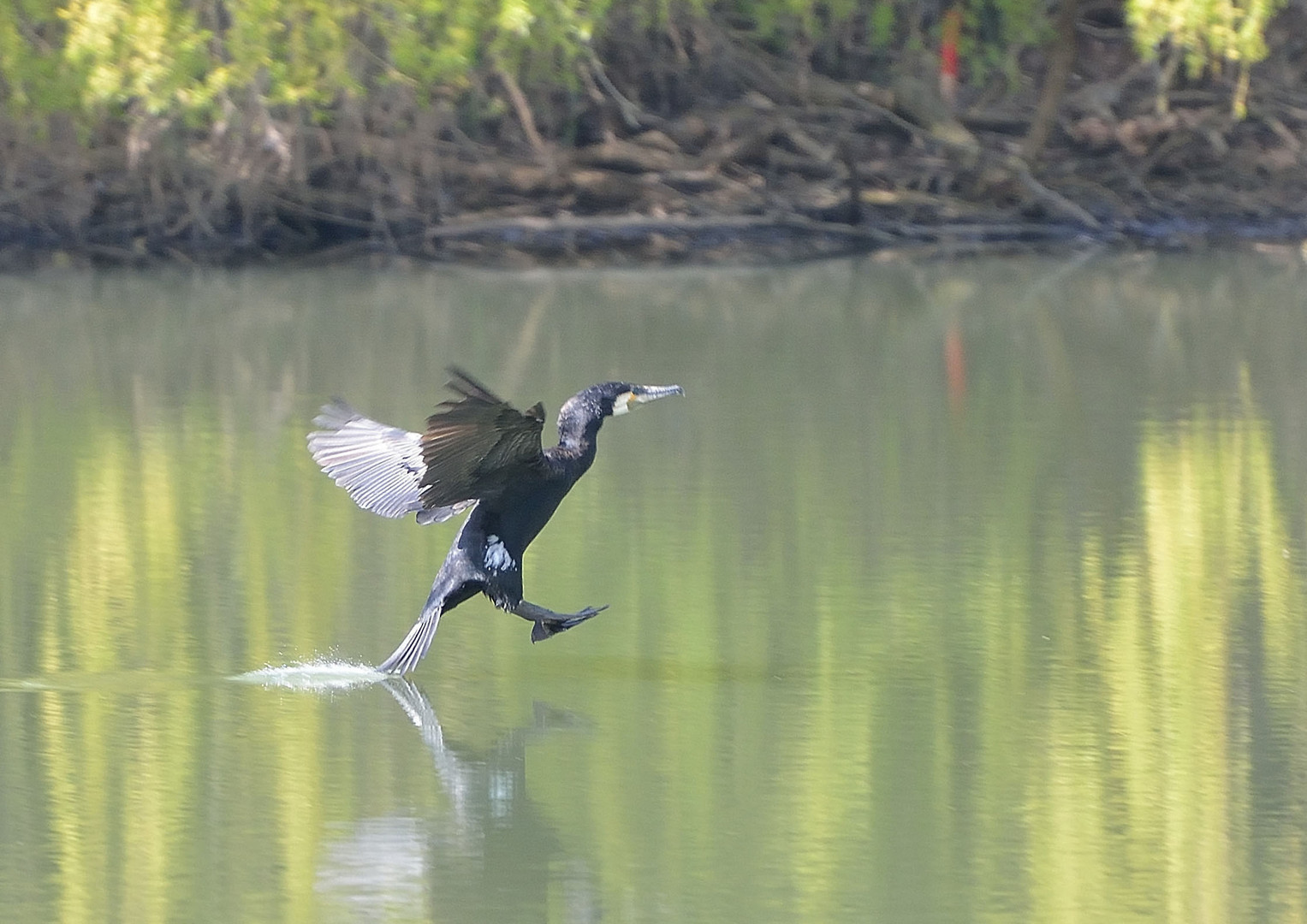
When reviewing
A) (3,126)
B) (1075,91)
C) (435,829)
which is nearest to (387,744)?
(435,829)

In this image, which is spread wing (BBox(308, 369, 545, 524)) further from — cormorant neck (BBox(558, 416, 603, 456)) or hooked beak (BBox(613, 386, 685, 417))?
hooked beak (BBox(613, 386, 685, 417))

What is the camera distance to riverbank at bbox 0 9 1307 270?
59.9 feet

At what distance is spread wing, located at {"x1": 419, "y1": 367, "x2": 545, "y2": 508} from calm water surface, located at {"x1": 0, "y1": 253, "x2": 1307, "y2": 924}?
524mm

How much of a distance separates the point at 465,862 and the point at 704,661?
1576 mm

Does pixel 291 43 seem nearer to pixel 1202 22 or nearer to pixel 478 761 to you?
pixel 1202 22

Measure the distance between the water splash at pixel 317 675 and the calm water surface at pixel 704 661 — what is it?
2cm

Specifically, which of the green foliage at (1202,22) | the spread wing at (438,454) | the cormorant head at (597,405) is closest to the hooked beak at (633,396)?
the cormorant head at (597,405)

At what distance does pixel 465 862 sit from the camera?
4539 millimetres

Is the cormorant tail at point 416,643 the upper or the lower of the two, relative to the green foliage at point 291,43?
lower

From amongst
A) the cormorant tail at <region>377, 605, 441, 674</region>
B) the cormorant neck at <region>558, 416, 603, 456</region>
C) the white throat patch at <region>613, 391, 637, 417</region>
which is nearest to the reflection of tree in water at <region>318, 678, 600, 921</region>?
the cormorant tail at <region>377, 605, 441, 674</region>

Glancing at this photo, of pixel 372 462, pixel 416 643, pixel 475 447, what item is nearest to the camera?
pixel 475 447

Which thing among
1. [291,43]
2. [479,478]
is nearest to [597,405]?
[479,478]

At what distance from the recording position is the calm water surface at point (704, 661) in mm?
4461

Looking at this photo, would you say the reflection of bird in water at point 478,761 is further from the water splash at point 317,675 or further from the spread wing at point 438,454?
the spread wing at point 438,454
